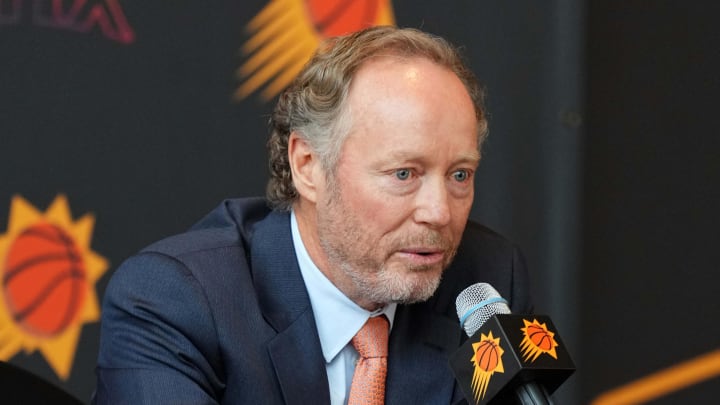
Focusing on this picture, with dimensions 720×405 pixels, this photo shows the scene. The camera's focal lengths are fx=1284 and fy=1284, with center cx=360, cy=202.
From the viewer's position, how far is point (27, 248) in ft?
8.45

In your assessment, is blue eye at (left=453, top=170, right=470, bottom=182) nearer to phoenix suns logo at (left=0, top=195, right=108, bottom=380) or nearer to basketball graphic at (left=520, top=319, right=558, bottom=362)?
basketball graphic at (left=520, top=319, right=558, bottom=362)

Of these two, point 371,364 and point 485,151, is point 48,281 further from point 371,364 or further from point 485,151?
point 485,151

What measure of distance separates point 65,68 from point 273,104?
1.54 ft

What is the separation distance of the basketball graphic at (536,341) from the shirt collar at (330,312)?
0.58 metres

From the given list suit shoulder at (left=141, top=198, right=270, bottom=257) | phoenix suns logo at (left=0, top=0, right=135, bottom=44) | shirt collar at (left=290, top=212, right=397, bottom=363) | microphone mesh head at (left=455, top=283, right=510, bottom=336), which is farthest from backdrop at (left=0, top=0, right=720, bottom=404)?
microphone mesh head at (left=455, top=283, right=510, bottom=336)

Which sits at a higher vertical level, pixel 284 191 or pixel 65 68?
pixel 65 68

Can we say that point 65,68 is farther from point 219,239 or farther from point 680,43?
point 680,43

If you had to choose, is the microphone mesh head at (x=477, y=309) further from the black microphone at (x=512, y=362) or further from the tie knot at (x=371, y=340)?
the tie knot at (x=371, y=340)

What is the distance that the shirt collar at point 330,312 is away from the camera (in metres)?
2.21

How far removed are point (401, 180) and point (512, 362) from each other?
54cm

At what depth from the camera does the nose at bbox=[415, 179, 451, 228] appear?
2062mm

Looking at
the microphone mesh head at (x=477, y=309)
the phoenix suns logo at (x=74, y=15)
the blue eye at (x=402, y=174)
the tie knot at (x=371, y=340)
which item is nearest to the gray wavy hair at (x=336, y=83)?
the blue eye at (x=402, y=174)

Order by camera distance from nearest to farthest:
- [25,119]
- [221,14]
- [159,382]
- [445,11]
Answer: [159,382]
[25,119]
[221,14]
[445,11]

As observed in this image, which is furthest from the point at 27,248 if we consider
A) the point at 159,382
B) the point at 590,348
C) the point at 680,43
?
the point at 680,43
